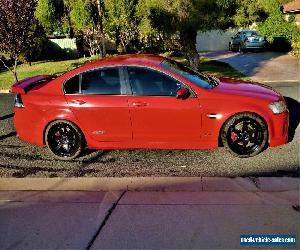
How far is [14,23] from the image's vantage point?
10.8 meters

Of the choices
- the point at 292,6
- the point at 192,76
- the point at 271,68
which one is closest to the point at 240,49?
the point at 292,6

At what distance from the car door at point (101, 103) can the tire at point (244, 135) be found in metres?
1.57

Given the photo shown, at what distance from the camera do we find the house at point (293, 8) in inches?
901

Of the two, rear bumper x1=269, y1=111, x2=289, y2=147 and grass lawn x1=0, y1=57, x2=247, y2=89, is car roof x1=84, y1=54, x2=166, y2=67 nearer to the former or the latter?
rear bumper x1=269, y1=111, x2=289, y2=147

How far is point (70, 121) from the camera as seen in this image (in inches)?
258

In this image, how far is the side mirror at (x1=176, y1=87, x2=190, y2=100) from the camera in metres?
6.07

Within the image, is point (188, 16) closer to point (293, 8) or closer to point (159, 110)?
point (159, 110)

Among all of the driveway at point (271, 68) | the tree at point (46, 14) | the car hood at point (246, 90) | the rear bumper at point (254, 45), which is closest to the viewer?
the car hood at point (246, 90)

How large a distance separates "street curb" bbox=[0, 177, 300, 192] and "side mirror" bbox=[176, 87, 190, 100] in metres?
1.27

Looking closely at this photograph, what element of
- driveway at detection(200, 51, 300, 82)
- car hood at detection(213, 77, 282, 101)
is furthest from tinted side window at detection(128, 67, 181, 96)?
driveway at detection(200, 51, 300, 82)

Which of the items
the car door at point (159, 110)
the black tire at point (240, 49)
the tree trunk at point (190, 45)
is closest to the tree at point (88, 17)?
the tree trunk at point (190, 45)

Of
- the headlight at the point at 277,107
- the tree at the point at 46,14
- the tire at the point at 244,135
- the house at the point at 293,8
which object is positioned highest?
the tree at the point at 46,14

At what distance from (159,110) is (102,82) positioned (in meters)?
1.07

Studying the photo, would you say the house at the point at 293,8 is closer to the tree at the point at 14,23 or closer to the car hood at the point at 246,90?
the tree at the point at 14,23
